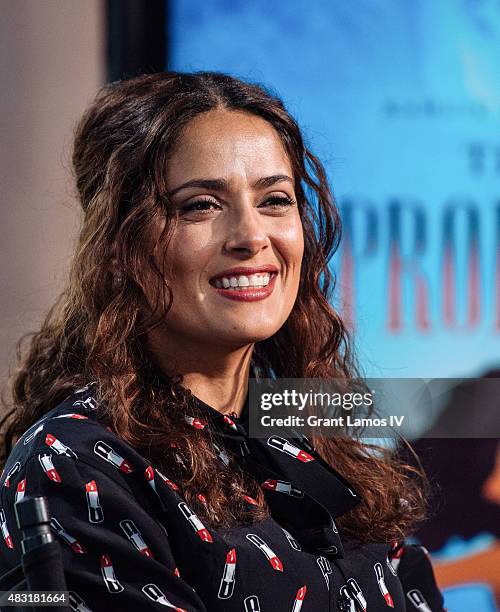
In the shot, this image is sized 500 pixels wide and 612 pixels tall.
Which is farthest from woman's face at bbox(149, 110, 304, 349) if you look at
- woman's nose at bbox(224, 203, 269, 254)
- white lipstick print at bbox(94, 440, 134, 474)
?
white lipstick print at bbox(94, 440, 134, 474)

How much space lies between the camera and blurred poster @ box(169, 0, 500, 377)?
1.81m

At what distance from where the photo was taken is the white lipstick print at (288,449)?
1.26 metres

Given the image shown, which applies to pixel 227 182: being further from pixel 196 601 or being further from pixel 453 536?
pixel 453 536

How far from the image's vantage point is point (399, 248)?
1.84 m

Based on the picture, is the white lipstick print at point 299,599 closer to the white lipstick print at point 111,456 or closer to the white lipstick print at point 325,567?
the white lipstick print at point 325,567

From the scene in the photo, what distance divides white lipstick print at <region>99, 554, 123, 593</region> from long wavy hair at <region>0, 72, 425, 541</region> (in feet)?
0.48

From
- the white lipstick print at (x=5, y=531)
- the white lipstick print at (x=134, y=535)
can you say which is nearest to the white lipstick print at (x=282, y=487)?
the white lipstick print at (x=134, y=535)

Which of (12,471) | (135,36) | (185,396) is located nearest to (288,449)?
(185,396)

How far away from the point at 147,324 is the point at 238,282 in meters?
0.13

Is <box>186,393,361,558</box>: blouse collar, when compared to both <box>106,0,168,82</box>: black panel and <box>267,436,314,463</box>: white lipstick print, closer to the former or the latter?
<box>267,436,314,463</box>: white lipstick print

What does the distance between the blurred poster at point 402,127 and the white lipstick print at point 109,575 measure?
91cm

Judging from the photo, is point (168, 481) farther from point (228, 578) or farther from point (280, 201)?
point (280, 201)

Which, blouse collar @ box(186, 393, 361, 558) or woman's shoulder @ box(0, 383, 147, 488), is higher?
woman's shoulder @ box(0, 383, 147, 488)

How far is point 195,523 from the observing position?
1081 mm
